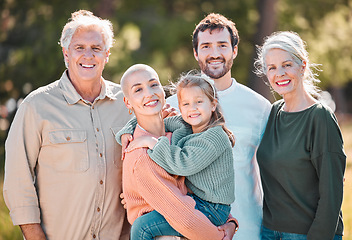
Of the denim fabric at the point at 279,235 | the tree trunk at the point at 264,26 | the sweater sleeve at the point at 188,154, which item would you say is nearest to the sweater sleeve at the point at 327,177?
the denim fabric at the point at 279,235

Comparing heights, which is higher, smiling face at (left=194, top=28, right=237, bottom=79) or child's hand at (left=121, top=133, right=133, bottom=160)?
smiling face at (left=194, top=28, right=237, bottom=79)

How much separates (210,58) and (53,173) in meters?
1.46

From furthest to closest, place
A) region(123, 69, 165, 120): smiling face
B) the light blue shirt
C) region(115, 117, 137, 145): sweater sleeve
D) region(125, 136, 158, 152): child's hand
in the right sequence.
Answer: the light blue shirt < region(115, 117, 137, 145): sweater sleeve < region(123, 69, 165, 120): smiling face < region(125, 136, 158, 152): child's hand

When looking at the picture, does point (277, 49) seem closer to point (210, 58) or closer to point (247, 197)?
point (210, 58)

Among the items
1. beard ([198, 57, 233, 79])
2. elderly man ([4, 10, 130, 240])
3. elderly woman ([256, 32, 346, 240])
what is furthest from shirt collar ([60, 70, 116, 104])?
elderly woman ([256, 32, 346, 240])

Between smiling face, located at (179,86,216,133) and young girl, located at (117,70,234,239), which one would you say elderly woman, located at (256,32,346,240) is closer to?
young girl, located at (117,70,234,239)

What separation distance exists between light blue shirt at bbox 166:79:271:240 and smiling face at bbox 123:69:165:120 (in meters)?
0.61

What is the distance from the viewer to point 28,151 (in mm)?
3178

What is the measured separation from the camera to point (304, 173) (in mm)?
3150

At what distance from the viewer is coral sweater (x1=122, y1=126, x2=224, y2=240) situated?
109 inches

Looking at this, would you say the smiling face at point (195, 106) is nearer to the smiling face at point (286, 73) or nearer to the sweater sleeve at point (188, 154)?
the sweater sleeve at point (188, 154)

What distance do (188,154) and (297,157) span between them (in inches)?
30.7

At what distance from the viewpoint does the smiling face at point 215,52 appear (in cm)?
371

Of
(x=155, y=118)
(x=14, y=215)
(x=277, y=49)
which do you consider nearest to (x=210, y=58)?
(x=277, y=49)
